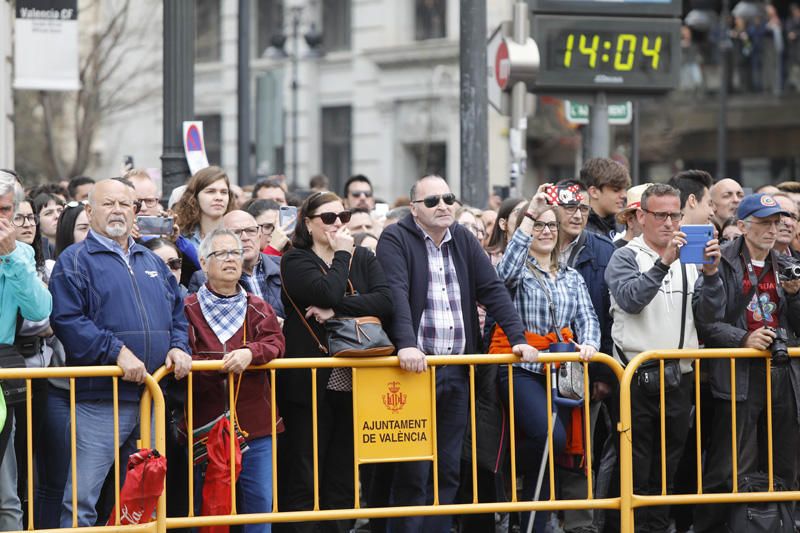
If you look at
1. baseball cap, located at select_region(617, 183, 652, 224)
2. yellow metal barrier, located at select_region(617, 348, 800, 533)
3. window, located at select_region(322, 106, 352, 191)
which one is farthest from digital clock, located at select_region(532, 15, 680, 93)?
window, located at select_region(322, 106, 352, 191)

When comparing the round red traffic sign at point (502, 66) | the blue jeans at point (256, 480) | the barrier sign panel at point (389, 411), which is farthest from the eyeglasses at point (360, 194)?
the blue jeans at point (256, 480)

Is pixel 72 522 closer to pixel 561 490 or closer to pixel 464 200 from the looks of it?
pixel 561 490

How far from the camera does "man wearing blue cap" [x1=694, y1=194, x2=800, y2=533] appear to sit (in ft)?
27.1

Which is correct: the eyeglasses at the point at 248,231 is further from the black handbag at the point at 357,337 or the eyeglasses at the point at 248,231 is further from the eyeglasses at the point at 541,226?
the eyeglasses at the point at 541,226

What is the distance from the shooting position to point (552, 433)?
26.8ft

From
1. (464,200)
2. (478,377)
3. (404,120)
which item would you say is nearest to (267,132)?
(464,200)

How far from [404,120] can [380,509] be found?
27.0 m

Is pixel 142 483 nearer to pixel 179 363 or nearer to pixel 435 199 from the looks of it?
pixel 179 363

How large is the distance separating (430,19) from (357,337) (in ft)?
89.4

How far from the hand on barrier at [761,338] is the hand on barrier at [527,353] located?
1325 millimetres

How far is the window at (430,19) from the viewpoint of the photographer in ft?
111

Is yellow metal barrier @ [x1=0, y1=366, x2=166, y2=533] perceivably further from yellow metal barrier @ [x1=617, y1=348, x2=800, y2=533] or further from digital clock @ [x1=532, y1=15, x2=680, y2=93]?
digital clock @ [x1=532, y1=15, x2=680, y2=93]

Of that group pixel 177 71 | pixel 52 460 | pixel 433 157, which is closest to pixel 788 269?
pixel 52 460

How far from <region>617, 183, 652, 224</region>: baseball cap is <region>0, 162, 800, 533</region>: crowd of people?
5cm
